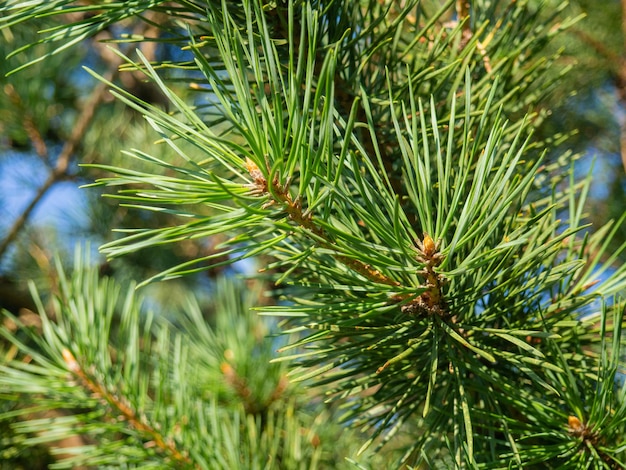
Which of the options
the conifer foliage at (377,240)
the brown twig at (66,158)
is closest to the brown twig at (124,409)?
the conifer foliage at (377,240)

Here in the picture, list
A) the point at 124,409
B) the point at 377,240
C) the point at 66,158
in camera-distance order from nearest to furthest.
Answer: the point at 377,240, the point at 124,409, the point at 66,158

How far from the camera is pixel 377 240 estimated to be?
13.2 inches

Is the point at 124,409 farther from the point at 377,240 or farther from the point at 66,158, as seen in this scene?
the point at 66,158

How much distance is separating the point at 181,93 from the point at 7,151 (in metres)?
0.34

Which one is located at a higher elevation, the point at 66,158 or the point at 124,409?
the point at 66,158

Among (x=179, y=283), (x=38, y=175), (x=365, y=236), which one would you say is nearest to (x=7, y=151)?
(x=38, y=175)

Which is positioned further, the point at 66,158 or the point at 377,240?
the point at 66,158

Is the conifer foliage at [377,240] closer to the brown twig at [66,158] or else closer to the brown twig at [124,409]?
the brown twig at [124,409]

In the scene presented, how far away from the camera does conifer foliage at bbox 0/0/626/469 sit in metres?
0.27

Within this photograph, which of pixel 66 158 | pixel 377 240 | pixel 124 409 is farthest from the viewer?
pixel 66 158

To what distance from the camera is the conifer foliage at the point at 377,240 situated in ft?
0.87

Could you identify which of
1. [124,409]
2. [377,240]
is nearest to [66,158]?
[124,409]

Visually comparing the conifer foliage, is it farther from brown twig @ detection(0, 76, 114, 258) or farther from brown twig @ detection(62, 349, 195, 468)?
brown twig @ detection(0, 76, 114, 258)

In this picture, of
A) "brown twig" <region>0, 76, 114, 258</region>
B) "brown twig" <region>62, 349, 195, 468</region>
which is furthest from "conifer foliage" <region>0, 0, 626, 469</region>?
"brown twig" <region>0, 76, 114, 258</region>
